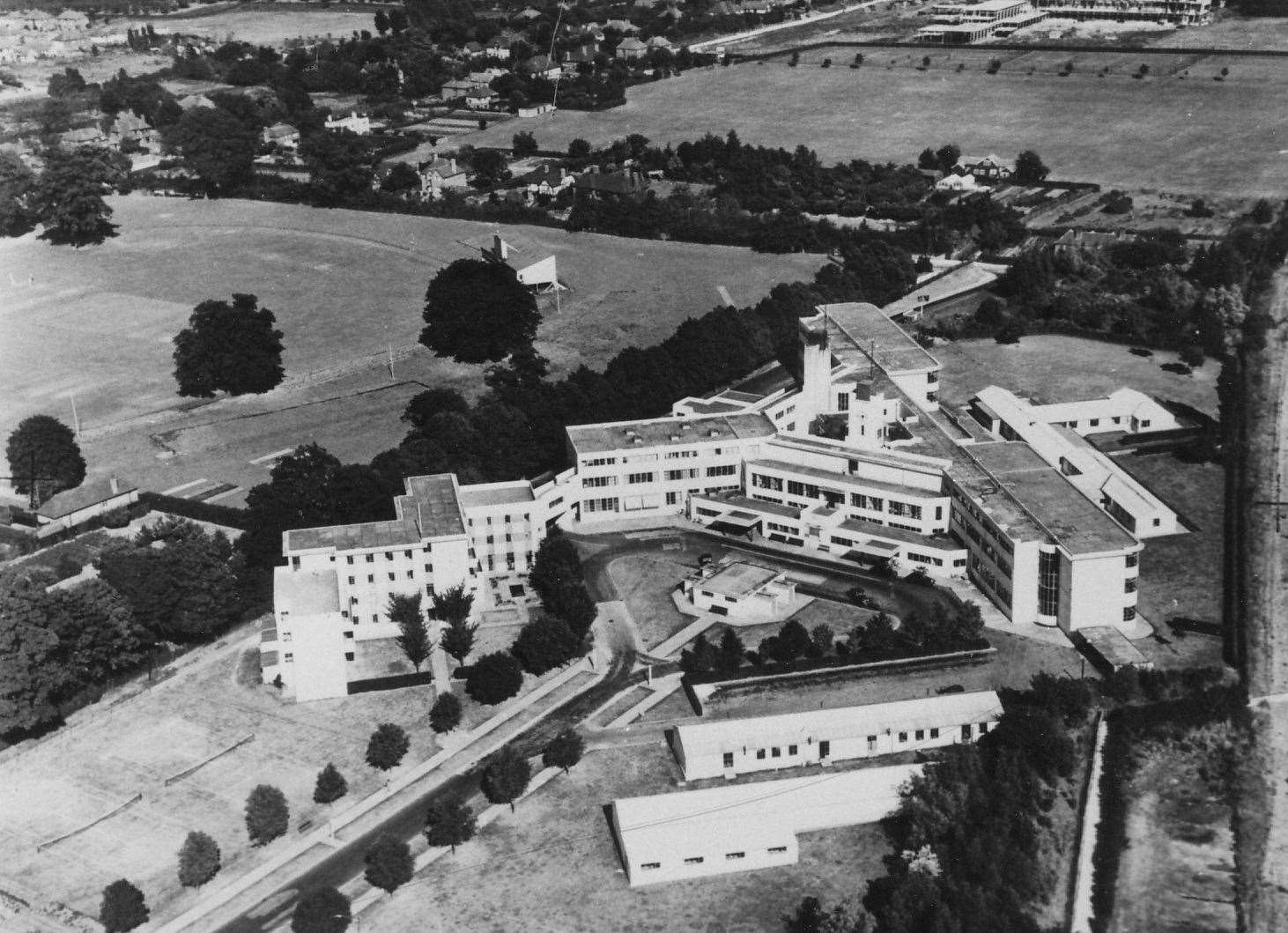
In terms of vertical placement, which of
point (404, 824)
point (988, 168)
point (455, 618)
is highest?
point (988, 168)

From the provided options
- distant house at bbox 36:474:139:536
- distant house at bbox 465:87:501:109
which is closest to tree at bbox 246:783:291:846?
distant house at bbox 36:474:139:536

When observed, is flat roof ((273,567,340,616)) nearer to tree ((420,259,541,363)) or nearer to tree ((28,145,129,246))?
tree ((420,259,541,363))

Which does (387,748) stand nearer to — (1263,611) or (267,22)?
(1263,611)

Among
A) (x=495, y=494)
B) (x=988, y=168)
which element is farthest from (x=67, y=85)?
(x=495, y=494)

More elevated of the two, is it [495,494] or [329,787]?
[495,494]

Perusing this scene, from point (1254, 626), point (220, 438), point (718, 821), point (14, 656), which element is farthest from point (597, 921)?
point (220, 438)

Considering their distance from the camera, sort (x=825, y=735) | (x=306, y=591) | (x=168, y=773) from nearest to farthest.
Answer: (x=825, y=735) → (x=168, y=773) → (x=306, y=591)
